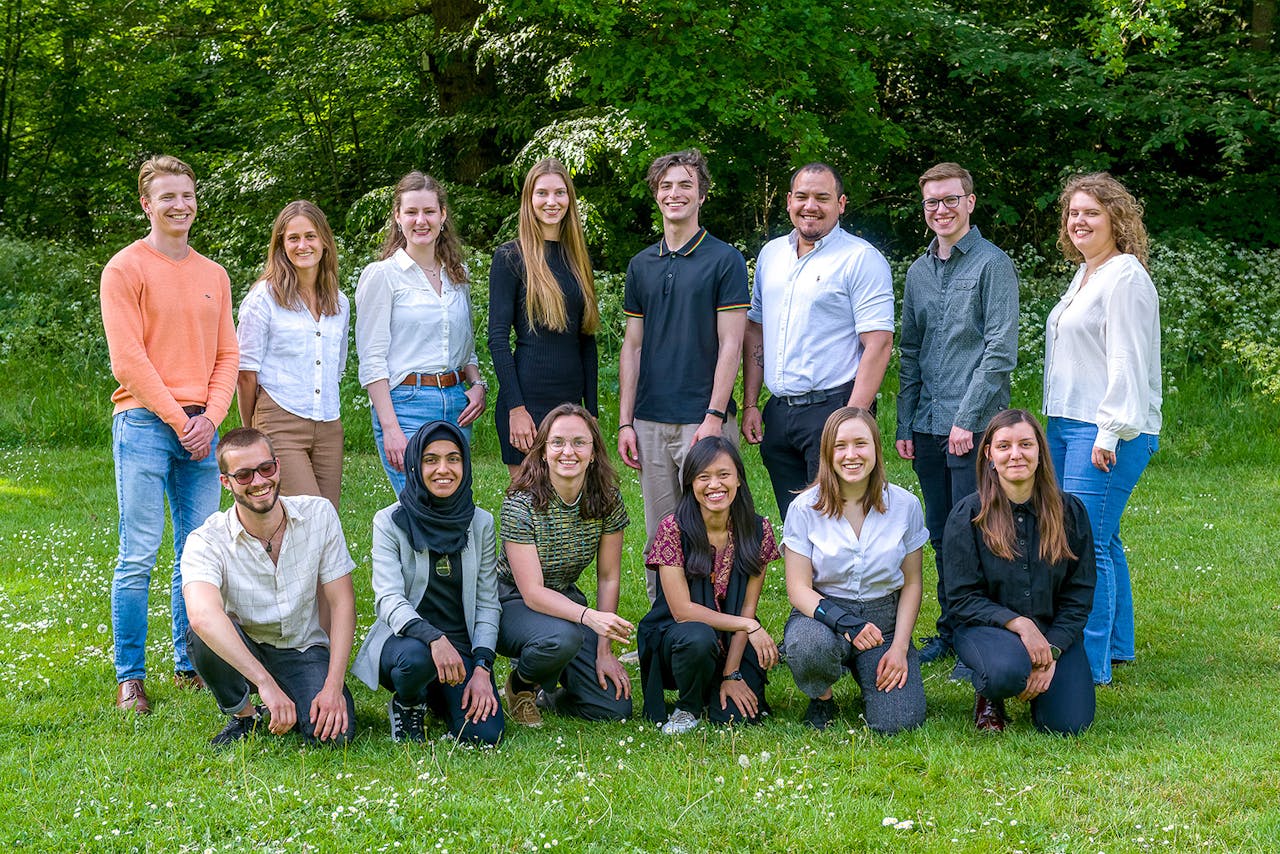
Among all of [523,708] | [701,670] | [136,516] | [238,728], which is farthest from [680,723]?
[136,516]

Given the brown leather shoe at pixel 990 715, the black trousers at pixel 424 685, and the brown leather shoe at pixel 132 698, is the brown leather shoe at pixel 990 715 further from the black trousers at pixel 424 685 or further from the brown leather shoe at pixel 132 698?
the brown leather shoe at pixel 132 698

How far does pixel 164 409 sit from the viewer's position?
492 cm

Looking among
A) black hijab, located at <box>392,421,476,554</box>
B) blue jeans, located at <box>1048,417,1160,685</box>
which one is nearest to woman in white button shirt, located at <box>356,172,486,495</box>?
black hijab, located at <box>392,421,476,554</box>

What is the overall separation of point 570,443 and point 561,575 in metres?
0.60

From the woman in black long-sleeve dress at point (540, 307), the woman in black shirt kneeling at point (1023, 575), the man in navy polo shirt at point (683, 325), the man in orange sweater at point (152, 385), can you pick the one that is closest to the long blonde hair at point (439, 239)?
the woman in black long-sleeve dress at point (540, 307)

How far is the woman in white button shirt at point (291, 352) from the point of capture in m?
5.38

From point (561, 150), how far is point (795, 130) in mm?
2478

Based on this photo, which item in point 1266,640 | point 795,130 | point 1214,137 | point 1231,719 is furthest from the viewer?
point 1214,137

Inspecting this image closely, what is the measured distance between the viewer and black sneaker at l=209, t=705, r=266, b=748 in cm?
451

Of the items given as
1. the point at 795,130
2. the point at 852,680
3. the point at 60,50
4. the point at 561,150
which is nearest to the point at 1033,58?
the point at 795,130

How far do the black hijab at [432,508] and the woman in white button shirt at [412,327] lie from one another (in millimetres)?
688

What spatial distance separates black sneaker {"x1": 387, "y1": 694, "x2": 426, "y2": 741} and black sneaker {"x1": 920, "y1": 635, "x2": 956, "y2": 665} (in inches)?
92.5

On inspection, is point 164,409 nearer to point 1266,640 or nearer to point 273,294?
point 273,294

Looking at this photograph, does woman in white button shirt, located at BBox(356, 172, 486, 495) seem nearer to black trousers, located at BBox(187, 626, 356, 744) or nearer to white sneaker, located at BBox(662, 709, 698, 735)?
black trousers, located at BBox(187, 626, 356, 744)
